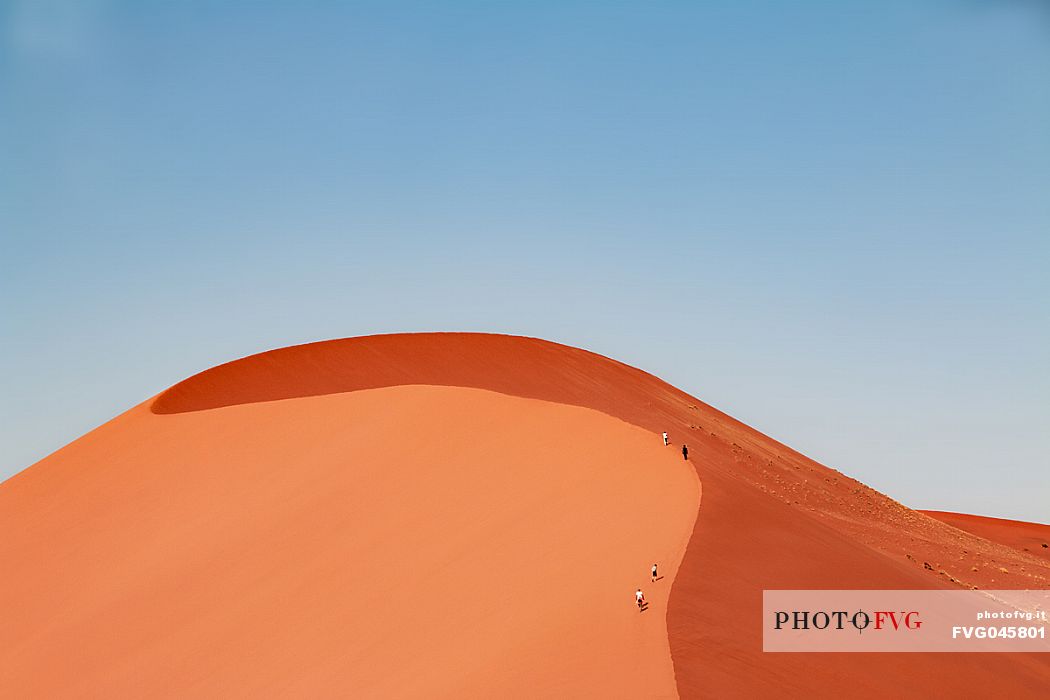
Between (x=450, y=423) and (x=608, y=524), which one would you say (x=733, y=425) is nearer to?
(x=450, y=423)

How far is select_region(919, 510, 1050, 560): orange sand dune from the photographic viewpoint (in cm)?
4762

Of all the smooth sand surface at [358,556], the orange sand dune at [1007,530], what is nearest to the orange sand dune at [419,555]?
the smooth sand surface at [358,556]

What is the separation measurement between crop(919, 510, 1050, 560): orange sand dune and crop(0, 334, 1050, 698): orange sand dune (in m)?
17.5

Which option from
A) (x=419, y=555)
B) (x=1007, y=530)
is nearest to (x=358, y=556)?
(x=419, y=555)

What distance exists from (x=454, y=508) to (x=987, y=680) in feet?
34.6

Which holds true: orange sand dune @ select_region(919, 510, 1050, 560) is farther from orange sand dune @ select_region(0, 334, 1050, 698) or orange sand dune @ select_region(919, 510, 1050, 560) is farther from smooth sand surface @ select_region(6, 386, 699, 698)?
smooth sand surface @ select_region(6, 386, 699, 698)

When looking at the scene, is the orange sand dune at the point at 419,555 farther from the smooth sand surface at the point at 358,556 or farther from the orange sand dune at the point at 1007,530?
the orange sand dune at the point at 1007,530

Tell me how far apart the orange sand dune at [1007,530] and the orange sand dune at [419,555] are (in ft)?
57.5

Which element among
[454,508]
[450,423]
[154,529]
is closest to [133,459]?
[154,529]

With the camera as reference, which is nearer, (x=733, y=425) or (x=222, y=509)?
(x=222, y=509)

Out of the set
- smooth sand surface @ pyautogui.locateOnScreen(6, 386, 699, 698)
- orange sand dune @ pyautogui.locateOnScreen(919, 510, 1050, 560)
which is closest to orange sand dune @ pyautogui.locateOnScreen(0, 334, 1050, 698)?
smooth sand surface @ pyautogui.locateOnScreen(6, 386, 699, 698)

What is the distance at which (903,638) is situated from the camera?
17328 millimetres

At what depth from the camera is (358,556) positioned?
20.2 metres

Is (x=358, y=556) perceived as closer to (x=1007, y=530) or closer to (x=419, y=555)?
(x=419, y=555)
